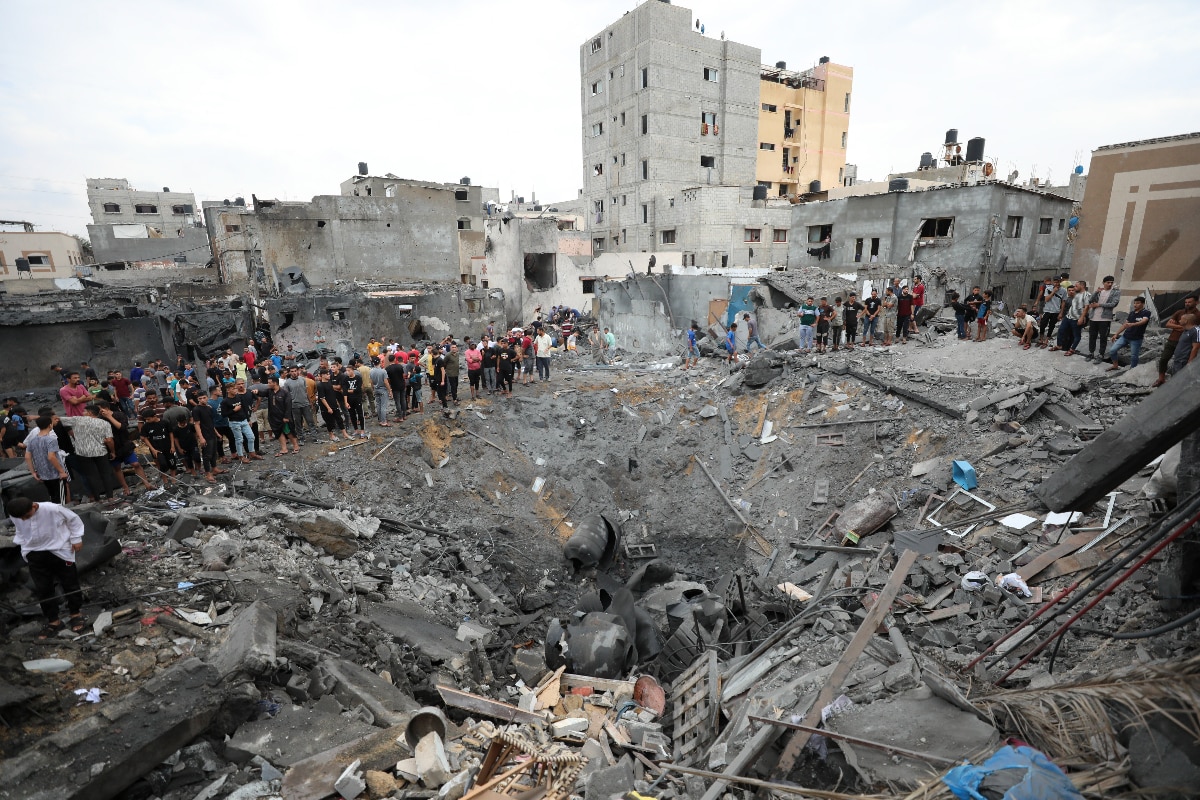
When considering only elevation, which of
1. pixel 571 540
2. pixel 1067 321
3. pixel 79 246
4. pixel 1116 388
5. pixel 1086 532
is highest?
pixel 79 246

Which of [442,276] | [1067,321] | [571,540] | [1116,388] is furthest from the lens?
[442,276]

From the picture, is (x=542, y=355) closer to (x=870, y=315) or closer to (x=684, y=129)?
(x=870, y=315)

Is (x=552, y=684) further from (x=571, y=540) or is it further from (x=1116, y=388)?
(x=1116, y=388)

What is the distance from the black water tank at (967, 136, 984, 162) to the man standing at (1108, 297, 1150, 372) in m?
26.9

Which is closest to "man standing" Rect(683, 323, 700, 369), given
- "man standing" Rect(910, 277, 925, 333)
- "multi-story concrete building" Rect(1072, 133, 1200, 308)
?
"man standing" Rect(910, 277, 925, 333)

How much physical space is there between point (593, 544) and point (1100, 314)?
11.1 meters

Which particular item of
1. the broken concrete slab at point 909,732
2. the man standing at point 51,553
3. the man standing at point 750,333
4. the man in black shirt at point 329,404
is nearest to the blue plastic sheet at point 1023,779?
the broken concrete slab at point 909,732

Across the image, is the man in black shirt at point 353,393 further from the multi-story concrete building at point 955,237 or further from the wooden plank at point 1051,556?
the multi-story concrete building at point 955,237

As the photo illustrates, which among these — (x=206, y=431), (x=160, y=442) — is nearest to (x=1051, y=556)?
(x=206, y=431)

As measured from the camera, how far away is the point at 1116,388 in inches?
391

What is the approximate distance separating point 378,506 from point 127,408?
6.95 m

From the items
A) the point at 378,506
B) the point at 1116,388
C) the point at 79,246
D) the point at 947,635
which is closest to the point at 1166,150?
the point at 1116,388

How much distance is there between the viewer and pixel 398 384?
13.0m

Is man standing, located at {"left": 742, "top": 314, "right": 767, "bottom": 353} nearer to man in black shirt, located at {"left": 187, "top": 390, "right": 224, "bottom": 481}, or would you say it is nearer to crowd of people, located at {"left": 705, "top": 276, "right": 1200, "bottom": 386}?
crowd of people, located at {"left": 705, "top": 276, "right": 1200, "bottom": 386}
